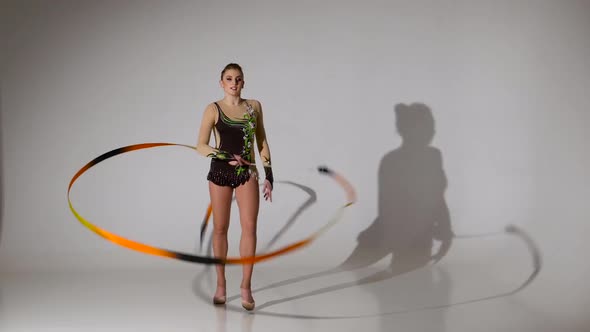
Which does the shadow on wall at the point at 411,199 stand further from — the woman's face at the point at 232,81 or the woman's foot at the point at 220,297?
the woman's face at the point at 232,81

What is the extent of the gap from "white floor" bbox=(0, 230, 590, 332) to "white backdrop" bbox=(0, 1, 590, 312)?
0.71 meters

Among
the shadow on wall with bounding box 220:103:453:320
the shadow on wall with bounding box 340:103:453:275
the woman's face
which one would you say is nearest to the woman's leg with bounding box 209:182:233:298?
the woman's face

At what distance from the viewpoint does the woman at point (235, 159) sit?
18.0ft

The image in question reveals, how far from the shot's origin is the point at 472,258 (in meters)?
7.29

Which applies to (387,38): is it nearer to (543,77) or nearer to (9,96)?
(543,77)

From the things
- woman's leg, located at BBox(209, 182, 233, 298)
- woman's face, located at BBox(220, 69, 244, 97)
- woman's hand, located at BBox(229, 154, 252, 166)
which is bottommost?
woman's leg, located at BBox(209, 182, 233, 298)

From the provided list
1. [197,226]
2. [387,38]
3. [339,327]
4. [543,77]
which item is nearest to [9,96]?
[197,226]

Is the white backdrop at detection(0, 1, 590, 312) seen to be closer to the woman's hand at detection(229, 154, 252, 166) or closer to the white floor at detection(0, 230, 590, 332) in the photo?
the white floor at detection(0, 230, 590, 332)

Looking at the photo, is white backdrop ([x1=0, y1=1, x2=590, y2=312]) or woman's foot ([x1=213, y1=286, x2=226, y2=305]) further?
white backdrop ([x1=0, y1=1, x2=590, y2=312])

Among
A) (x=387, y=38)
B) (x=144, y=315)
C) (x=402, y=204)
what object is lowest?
(x=144, y=315)

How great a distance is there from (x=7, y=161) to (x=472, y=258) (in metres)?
4.82

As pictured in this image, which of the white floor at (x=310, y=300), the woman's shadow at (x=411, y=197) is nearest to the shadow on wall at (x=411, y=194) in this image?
the woman's shadow at (x=411, y=197)

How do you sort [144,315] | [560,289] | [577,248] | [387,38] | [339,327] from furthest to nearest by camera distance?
1. [387,38]
2. [577,248]
3. [560,289]
4. [144,315]
5. [339,327]

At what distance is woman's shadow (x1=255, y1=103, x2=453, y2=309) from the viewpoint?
766cm
